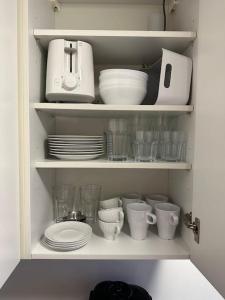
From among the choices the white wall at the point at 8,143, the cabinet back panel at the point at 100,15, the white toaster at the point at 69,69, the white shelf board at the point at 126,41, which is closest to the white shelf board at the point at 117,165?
the white wall at the point at 8,143

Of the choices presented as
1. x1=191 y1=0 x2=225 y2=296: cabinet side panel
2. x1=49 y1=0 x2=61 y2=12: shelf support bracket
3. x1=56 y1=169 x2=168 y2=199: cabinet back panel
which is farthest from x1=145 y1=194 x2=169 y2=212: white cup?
x1=49 y1=0 x2=61 y2=12: shelf support bracket

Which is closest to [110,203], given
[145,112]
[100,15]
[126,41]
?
[145,112]

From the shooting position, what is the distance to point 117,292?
2.90ft

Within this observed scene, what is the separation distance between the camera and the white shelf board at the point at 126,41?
72 centimetres

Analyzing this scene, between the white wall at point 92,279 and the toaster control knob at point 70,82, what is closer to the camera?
the toaster control knob at point 70,82

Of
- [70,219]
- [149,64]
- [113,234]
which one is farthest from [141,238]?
[149,64]

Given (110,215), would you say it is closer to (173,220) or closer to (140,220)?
(140,220)

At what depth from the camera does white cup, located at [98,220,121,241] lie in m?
0.79

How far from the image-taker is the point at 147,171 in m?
1.03

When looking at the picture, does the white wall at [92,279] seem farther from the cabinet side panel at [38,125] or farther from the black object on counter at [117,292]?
the cabinet side panel at [38,125]

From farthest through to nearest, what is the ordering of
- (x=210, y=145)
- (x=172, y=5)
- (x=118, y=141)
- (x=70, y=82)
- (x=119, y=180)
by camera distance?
1. (x=119, y=180)
2. (x=172, y=5)
3. (x=118, y=141)
4. (x=70, y=82)
5. (x=210, y=145)

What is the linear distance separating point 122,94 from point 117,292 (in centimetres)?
77

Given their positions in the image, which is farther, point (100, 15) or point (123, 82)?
point (100, 15)

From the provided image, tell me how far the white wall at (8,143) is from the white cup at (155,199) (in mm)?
523
